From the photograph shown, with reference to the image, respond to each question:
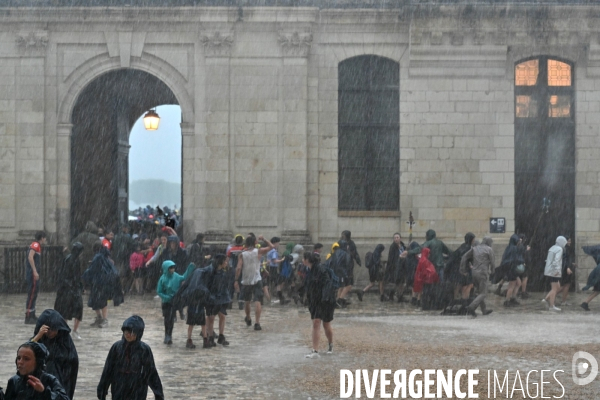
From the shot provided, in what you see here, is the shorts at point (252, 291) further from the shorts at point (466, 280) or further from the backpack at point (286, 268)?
the shorts at point (466, 280)

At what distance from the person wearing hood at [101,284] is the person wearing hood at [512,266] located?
8674 mm

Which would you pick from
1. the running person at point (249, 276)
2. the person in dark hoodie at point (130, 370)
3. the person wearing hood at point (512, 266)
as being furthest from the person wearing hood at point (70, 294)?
the person wearing hood at point (512, 266)

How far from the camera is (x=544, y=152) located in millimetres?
26844

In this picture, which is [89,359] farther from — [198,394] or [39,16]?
[39,16]

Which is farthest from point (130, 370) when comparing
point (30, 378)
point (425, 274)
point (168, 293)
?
point (425, 274)

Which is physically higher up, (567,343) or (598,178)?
(598,178)

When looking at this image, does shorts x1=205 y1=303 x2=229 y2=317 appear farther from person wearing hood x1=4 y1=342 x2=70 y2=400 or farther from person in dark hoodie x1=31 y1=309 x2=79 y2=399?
person wearing hood x1=4 y1=342 x2=70 y2=400

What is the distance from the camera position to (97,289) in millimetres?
18219

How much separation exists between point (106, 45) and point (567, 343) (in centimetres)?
1531

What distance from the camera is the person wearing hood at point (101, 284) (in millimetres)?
18250

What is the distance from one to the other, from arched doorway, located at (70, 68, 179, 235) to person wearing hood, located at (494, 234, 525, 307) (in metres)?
11.3

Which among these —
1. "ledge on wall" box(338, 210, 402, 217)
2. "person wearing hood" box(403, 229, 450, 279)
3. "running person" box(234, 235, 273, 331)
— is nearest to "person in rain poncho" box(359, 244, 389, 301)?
"person wearing hood" box(403, 229, 450, 279)

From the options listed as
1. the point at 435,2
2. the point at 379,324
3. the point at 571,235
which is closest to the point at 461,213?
the point at 571,235

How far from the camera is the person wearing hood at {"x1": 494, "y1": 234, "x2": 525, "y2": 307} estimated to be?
2261 centimetres
